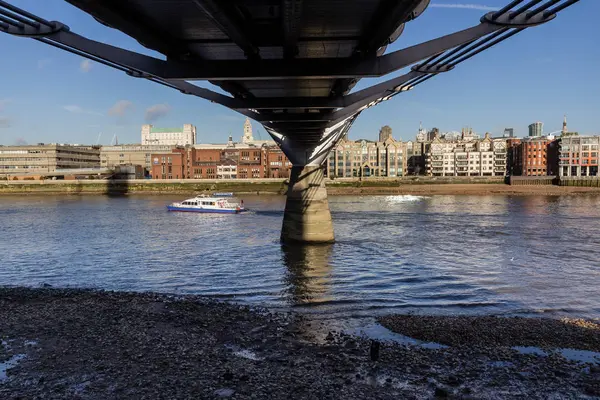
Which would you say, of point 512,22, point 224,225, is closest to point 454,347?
point 512,22

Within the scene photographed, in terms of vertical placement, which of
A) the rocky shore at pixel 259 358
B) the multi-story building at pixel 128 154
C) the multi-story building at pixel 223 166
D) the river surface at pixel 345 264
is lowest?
the river surface at pixel 345 264

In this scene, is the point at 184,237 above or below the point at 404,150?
below

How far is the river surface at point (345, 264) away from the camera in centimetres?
1691

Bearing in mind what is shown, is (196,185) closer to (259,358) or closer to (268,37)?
(259,358)

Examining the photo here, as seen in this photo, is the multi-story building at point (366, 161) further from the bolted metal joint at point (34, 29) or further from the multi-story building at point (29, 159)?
the bolted metal joint at point (34, 29)

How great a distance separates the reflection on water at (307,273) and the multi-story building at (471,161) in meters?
109

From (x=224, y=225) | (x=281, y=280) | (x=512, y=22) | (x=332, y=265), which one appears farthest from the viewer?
(x=224, y=225)

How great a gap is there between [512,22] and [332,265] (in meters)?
17.0

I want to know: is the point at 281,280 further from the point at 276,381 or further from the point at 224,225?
the point at 224,225

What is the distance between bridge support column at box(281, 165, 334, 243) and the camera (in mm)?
30328

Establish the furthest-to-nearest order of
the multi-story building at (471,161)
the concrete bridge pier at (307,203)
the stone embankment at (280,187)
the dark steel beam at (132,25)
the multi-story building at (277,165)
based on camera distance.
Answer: the multi-story building at (471,161) → the multi-story building at (277,165) → the stone embankment at (280,187) → the concrete bridge pier at (307,203) → the dark steel beam at (132,25)

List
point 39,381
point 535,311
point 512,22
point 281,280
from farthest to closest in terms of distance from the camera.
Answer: point 281,280 < point 535,311 < point 39,381 < point 512,22

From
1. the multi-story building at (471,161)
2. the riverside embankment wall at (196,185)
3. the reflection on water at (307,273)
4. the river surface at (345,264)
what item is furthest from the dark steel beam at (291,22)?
the multi-story building at (471,161)

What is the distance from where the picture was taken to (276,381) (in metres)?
9.20
